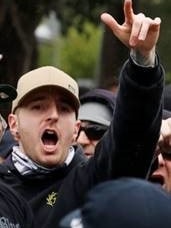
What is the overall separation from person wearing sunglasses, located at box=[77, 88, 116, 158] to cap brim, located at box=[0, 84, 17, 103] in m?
1.24

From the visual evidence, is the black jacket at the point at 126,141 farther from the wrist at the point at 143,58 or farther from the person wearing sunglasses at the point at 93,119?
the person wearing sunglasses at the point at 93,119

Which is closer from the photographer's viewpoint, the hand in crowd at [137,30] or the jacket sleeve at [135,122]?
the hand in crowd at [137,30]

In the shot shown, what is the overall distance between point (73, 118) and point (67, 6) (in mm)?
7906

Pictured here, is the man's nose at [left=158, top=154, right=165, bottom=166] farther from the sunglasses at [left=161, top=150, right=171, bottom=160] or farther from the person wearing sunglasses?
the person wearing sunglasses

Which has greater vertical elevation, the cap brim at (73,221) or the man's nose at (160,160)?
the cap brim at (73,221)

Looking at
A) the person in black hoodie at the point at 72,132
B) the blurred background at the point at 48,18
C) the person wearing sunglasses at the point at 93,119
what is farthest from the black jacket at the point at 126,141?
the blurred background at the point at 48,18

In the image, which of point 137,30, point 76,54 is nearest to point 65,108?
point 137,30

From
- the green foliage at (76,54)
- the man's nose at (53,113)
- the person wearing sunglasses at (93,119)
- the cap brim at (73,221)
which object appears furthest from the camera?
the green foliage at (76,54)

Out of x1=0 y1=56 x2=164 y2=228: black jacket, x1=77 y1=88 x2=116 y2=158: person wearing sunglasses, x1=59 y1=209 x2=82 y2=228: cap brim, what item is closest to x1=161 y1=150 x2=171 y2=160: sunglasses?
x1=0 y1=56 x2=164 y2=228: black jacket

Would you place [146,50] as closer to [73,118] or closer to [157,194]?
[73,118]

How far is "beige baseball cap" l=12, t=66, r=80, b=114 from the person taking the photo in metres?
4.40

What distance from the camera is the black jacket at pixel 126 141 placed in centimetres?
375

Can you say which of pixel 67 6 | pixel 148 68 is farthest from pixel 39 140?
pixel 67 6

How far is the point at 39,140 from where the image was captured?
4426 mm
